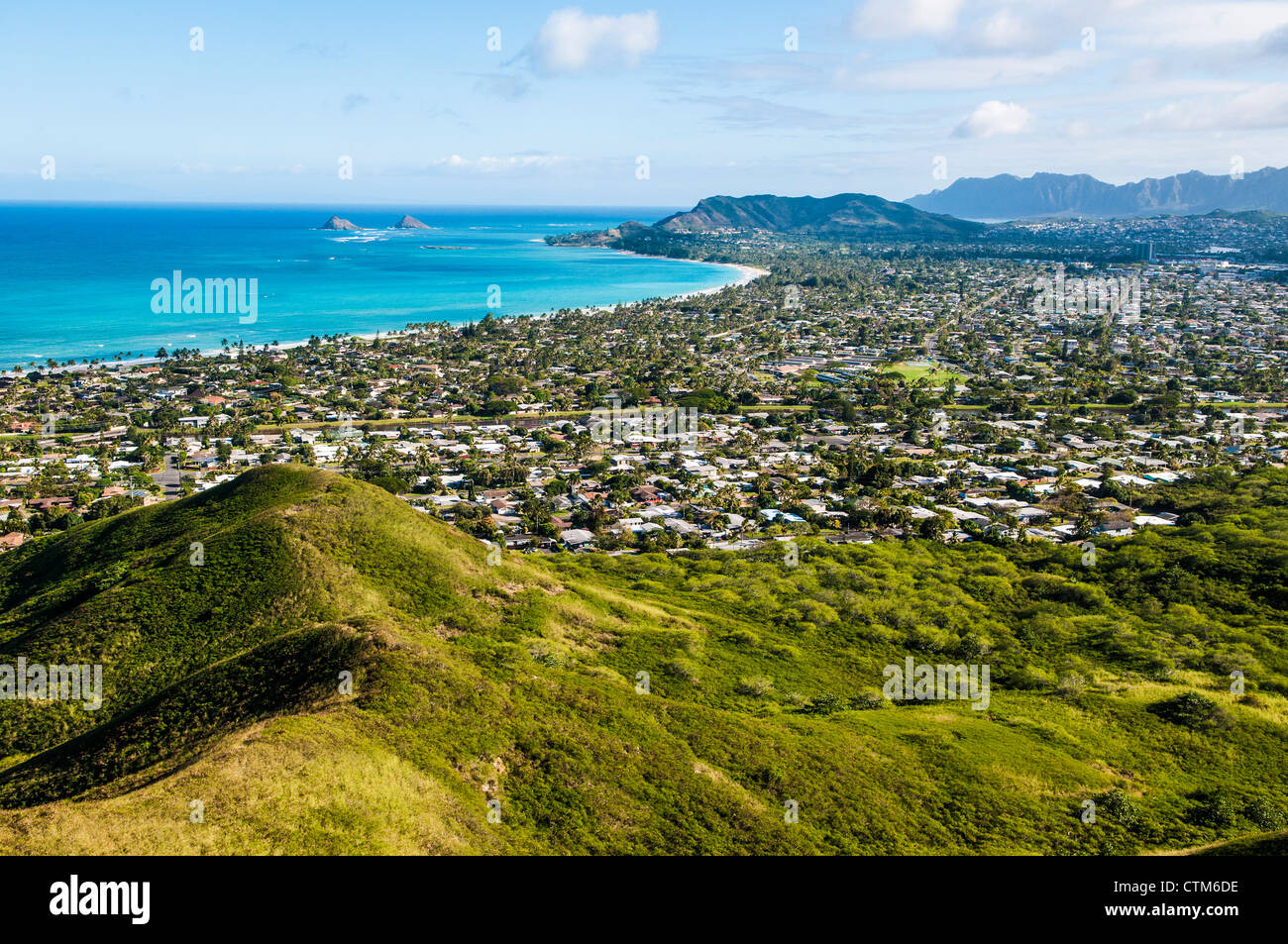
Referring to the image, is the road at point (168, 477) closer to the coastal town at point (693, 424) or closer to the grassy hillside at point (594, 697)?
the coastal town at point (693, 424)

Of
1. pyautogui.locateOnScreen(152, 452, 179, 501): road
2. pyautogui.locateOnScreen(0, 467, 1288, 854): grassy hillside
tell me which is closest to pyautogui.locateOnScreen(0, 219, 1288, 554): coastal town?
pyautogui.locateOnScreen(152, 452, 179, 501): road

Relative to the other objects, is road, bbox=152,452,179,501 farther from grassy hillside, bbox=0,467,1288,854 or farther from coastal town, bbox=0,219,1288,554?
grassy hillside, bbox=0,467,1288,854

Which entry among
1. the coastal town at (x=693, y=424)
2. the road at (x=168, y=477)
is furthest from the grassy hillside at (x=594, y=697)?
the road at (x=168, y=477)
